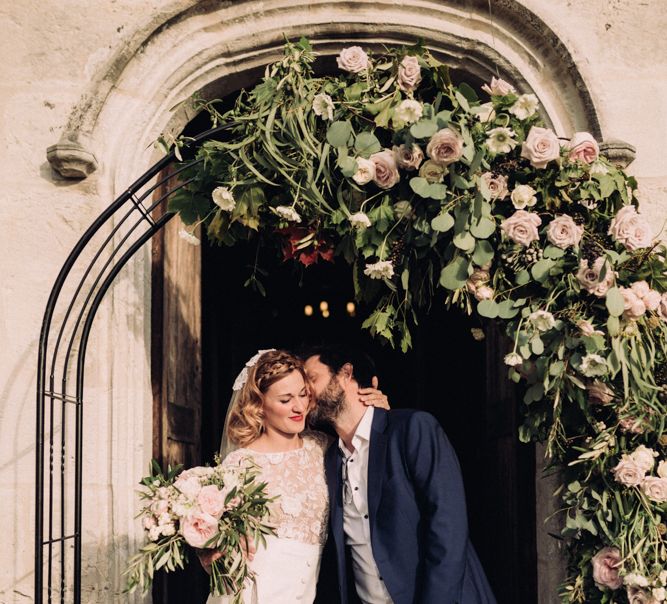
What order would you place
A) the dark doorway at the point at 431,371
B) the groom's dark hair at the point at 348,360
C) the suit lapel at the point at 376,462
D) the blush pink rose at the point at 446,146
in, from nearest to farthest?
the blush pink rose at the point at 446,146 < the suit lapel at the point at 376,462 < the groom's dark hair at the point at 348,360 < the dark doorway at the point at 431,371

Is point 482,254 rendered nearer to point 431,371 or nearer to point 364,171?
point 364,171

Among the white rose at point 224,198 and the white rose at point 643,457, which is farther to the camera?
the white rose at point 224,198

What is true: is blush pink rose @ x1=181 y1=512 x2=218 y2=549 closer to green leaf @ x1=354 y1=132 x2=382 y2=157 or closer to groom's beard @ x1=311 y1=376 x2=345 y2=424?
groom's beard @ x1=311 y1=376 x2=345 y2=424

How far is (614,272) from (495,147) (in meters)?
0.67

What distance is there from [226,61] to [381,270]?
1.74 metres

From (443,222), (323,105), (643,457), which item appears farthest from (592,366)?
(323,105)

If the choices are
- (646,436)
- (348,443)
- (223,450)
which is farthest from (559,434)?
(223,450)

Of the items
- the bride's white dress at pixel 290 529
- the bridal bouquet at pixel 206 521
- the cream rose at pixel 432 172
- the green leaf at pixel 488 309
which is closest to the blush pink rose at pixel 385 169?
the cream rose at pixel 432 172

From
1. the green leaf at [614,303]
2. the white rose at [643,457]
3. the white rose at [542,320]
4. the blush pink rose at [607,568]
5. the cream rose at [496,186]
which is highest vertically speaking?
the cream rose at [496,186]

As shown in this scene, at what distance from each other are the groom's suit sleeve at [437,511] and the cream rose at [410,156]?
1138 millimetres

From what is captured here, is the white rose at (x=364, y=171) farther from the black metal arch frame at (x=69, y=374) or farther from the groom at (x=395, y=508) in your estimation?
the groom at (x=395, y=508)

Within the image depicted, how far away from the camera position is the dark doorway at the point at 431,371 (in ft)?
16.9

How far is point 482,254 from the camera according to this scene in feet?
12.5

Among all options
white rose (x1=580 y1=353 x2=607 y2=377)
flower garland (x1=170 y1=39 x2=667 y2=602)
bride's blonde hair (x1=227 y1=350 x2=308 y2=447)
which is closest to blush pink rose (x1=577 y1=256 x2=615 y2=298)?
flower garland (x1=170 y1=39 x2=667 y2=602)
